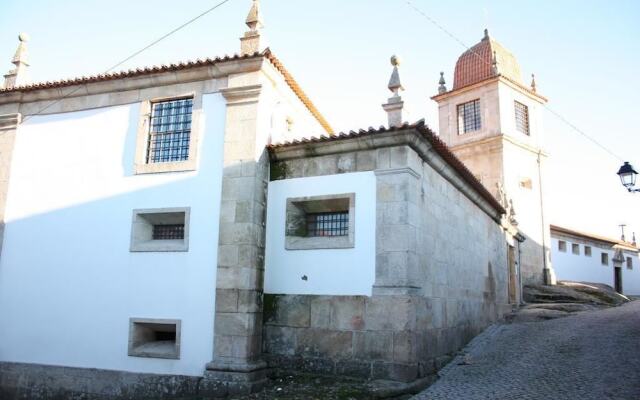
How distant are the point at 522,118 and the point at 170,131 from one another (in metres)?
20.3

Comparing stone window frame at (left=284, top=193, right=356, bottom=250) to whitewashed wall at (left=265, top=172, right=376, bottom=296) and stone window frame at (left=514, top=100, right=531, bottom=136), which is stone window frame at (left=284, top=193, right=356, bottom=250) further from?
Result: stone window frame at (left=514, top=100, right=531, bottom=136)

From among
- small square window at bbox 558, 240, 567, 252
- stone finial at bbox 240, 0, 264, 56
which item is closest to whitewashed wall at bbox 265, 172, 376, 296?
stone finial at bbox 240, 0, 264, 56

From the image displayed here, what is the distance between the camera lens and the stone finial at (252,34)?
29.4ft

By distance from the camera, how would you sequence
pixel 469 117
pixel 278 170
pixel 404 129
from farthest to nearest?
1. pixel 469 117
2. pixel 278 170
3. pixel 404 129

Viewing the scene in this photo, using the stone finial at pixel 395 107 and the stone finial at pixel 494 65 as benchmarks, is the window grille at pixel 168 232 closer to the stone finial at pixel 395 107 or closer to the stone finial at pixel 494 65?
the stone finial at pixel 395 107

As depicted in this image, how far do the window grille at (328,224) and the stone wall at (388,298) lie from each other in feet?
A: 2.61

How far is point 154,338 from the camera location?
8.91 metres

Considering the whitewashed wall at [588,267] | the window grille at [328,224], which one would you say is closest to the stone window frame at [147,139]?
the window grille at [328,224]

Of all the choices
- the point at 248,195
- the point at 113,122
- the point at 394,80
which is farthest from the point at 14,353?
the point at 394,80

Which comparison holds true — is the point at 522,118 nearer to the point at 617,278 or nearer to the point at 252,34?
the point at 617,278

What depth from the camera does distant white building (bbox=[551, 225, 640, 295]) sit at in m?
28.2

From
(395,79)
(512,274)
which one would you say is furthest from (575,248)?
(395,79)

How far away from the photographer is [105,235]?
9117 mm

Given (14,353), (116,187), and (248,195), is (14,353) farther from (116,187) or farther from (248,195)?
(248,195)
